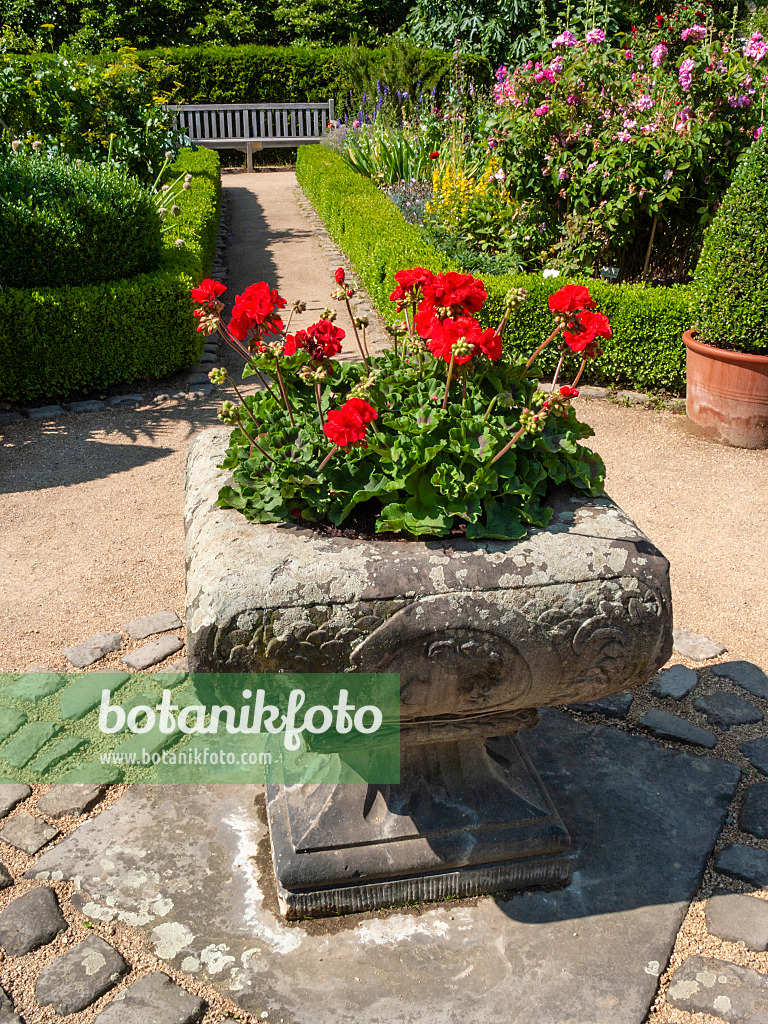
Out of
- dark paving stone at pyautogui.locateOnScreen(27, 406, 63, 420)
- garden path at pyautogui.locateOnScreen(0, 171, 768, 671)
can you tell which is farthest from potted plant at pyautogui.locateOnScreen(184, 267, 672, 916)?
dark paving stone at pyautogui.locateOnScreen(27, 406, 63, 420)

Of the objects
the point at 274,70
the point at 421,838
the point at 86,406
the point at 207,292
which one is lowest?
the point at 421,838

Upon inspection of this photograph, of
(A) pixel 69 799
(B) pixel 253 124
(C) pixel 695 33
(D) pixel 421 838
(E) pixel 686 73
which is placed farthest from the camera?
(B) pixel 253 124

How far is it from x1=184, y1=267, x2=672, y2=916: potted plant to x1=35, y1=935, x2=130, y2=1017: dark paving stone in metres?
0.45

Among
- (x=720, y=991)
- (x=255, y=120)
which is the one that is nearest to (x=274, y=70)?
(x=255, y=120)

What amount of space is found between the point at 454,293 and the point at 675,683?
6.05 ft

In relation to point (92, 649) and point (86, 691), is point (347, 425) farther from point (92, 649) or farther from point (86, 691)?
point (92, 649)

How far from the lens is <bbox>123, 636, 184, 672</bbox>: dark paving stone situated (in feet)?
10.9

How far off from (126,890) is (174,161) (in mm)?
10715

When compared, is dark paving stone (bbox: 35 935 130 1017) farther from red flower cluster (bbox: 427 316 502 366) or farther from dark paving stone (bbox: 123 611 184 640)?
red flower cluster (bbox: 427 316 502 366)

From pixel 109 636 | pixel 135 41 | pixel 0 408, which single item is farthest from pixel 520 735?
pixel 135 41

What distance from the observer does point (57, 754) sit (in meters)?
2.88


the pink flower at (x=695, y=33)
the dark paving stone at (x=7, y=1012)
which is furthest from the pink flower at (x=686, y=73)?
the dark paving stone at (x=7, y=1012)

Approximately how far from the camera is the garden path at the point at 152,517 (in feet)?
12.0

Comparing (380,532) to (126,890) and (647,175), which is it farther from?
(647,175)
